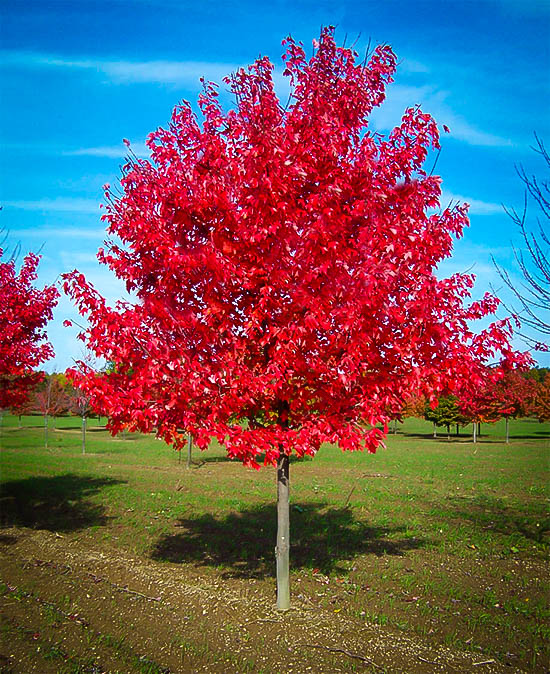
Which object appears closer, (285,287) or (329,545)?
(285,287)

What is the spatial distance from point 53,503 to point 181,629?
8.67 m

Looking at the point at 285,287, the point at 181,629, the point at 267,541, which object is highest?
the point at 285,287

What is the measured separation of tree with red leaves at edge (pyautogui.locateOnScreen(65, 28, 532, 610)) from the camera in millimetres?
4941

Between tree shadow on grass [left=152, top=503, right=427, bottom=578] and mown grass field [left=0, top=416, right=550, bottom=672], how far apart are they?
0.03 metres

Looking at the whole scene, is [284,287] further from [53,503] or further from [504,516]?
[53,503]

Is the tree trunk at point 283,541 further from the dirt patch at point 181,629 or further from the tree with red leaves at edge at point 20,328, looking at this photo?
the tree with red leaves at edge at point 20,328

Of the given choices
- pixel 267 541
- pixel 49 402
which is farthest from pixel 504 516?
pixel 49 402

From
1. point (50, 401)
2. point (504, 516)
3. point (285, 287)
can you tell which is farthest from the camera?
point (50, 401)

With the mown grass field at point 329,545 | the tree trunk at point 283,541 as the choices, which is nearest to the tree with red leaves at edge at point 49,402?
the mown grass field at point 329,545

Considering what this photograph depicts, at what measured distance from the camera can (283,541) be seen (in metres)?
5.91

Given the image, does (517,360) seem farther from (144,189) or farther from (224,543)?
(224,543)

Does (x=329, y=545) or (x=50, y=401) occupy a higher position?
(x=50, y=401)

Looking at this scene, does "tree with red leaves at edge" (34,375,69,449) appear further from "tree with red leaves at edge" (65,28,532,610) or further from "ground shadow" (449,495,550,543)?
"tree with red leaves at edge" (65,28,532,610)

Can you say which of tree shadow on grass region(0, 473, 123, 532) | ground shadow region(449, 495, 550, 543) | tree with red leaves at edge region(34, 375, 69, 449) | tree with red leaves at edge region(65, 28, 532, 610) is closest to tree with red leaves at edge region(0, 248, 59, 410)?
tree shadow on grass region(0, 473, 123, 532)
